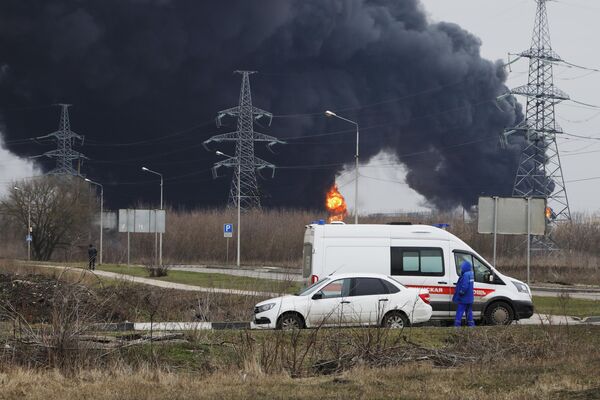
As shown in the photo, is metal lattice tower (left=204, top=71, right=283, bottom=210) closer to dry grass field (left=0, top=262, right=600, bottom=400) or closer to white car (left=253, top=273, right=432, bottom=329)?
white car (left=253, top=273, right=432, bottom=329)

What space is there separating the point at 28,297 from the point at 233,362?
1306 cm

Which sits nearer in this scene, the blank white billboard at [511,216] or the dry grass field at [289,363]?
the dry grass field at [289,363]

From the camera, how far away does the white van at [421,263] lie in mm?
19641

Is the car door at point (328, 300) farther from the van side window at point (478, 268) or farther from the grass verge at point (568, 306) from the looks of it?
the grass verge at point (568, 306)

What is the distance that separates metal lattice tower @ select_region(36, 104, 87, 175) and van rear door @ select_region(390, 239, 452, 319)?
60239 millimetres

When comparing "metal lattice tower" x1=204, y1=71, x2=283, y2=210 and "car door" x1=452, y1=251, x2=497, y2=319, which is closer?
"car door" x1=452, y1=251, x2=497, y2=319

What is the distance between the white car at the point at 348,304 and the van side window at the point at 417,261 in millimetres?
2001

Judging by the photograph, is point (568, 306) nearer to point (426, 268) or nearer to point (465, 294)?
point (426, 268)

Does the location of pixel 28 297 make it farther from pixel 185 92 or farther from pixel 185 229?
pixel 185 92

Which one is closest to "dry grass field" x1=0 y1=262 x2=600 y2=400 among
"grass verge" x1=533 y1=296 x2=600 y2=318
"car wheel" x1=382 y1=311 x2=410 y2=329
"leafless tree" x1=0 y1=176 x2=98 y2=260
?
"car wheel" x1=382 y1=311 x2=410 y2=329

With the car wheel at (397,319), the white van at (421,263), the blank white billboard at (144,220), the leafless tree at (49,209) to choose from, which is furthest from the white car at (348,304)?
the leafless tree at (49,209)

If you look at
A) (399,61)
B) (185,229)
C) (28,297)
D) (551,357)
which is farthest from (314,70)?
(551,357)

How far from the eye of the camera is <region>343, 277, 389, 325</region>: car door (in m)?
17.3

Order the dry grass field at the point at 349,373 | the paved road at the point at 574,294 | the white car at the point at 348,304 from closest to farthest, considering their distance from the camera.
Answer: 1. the dry grass field at the point at 349,373
2. the white car at the point at 348,304
3. the paved road at the point at 574,294
